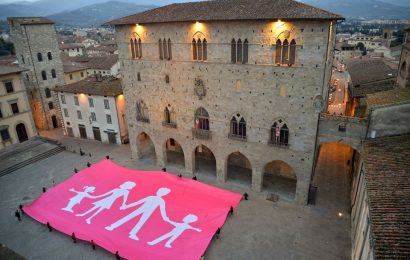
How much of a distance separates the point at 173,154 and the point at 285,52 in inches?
754

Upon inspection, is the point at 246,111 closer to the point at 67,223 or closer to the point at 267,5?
the point at 267,5

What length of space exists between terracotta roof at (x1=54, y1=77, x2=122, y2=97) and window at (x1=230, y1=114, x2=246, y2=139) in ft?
57.2

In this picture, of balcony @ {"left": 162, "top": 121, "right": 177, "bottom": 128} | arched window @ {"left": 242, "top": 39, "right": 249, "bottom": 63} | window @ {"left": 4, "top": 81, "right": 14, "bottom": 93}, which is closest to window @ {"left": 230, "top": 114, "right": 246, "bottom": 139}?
arched window @ {"left": 242, "top": 39, "right": 249, "bottom": 63}

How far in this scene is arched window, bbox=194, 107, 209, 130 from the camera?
27.3 m

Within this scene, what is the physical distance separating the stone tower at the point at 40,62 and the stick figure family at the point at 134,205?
2291 cm

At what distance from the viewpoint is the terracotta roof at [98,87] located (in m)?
36.9

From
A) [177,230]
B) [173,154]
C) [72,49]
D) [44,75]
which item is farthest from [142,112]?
[72,49]

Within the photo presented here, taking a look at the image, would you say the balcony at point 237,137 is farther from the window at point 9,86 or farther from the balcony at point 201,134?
the window at point 9,86

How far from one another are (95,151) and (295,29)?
28.5 metres

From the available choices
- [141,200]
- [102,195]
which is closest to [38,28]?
[102,195]

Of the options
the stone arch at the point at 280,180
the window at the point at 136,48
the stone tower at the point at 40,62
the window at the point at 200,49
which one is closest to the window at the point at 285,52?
the window at the point at 200,49

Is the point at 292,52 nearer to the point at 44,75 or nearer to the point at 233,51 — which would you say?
the point at 233,51

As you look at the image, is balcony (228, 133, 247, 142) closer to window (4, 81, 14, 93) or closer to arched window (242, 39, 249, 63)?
arched window (242, 39, 249, 63)

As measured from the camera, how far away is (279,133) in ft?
79.7
